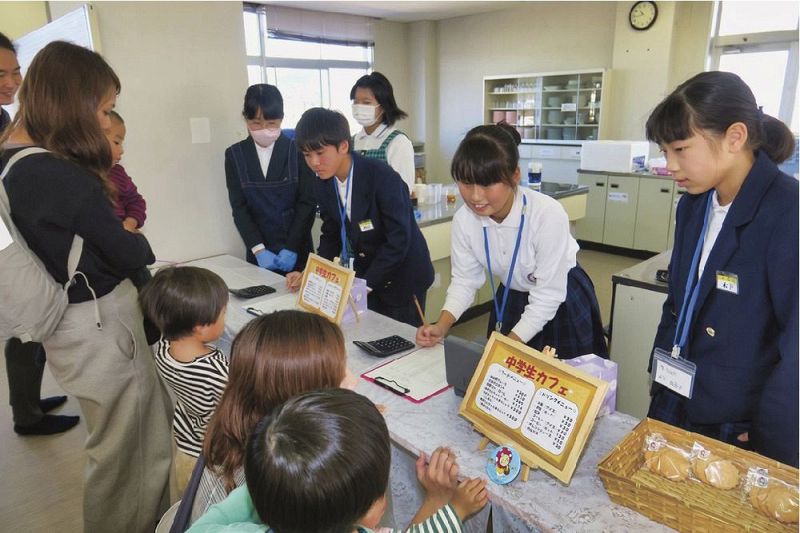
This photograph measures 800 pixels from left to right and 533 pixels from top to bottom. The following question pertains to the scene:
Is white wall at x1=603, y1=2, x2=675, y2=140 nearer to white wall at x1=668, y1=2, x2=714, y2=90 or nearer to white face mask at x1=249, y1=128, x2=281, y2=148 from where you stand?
white wall at x1=668, y1=2, x2=714, y2=90

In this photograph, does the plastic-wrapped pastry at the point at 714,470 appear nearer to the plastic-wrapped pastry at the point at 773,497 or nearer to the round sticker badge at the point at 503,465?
the plastic-wrapped pastry at the point at 773,497

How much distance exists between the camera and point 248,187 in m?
2.42

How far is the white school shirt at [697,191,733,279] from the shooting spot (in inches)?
43.8

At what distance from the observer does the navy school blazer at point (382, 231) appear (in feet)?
6.21

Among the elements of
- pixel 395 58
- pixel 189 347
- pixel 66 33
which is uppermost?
pixel 395 58

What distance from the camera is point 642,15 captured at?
5750mm

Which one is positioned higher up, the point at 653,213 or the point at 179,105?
the point at 179,105

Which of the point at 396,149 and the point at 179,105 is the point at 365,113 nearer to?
the point at 396,149

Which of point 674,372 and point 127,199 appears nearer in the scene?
point 674,372

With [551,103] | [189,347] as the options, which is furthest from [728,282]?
[551,103]

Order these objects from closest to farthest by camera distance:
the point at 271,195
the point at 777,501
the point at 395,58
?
the point at 777,501 < the point at 271,195 < the point at 395,58

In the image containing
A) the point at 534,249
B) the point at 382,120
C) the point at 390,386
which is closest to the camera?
the point at 390,386

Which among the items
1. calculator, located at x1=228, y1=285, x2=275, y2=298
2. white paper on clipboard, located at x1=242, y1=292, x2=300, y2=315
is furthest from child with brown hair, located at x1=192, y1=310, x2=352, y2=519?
calculator, located at x1=228, y1=285, x2=275, y2=298

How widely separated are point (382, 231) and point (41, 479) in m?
1.70
